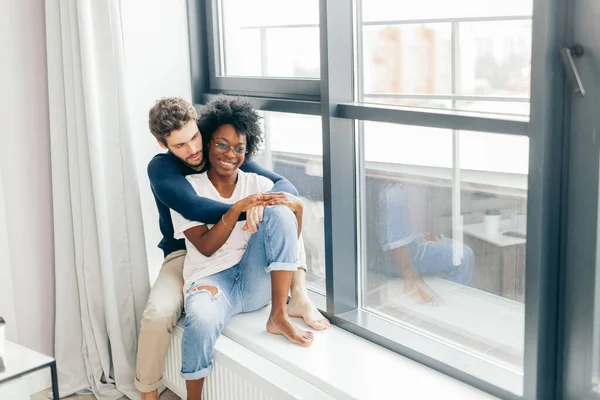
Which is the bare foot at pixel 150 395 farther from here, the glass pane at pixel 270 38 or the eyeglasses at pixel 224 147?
the glass pane at pixel 270 38

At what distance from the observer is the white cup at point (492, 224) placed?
1886 mm

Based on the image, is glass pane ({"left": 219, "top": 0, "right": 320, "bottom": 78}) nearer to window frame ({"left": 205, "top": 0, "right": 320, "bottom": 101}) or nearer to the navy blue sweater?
window frame ({"left": 205, "top": 0, "right": 320, "bottom": 101})

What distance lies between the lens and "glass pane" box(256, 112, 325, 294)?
249cm

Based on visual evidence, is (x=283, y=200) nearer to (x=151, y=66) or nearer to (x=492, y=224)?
(x=492, y=224)

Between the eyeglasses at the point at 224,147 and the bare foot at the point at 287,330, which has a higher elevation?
the eyeglasses at the point at 224,147

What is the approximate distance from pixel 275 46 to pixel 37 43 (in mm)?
834

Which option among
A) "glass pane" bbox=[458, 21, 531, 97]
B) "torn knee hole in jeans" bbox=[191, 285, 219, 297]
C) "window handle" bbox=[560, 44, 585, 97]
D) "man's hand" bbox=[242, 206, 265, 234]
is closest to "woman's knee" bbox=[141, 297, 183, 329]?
"torn knee hole in jeans" bbox=[191, 285, 219, 297]

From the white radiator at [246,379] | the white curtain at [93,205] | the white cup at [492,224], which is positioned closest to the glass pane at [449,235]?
the white cup at [492,224]

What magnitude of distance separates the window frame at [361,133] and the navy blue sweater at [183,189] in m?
0.23

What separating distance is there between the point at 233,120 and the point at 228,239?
0.39 metres

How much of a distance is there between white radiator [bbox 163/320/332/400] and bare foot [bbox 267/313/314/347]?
0.11m

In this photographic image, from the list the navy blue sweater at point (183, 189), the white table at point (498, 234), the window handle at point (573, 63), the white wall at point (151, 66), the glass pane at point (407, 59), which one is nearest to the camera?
the window handle at point (573, 63)

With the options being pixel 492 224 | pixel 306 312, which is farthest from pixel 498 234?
pixel 306 312

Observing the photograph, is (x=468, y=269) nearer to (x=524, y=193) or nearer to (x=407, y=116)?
(x=524, y=193)
